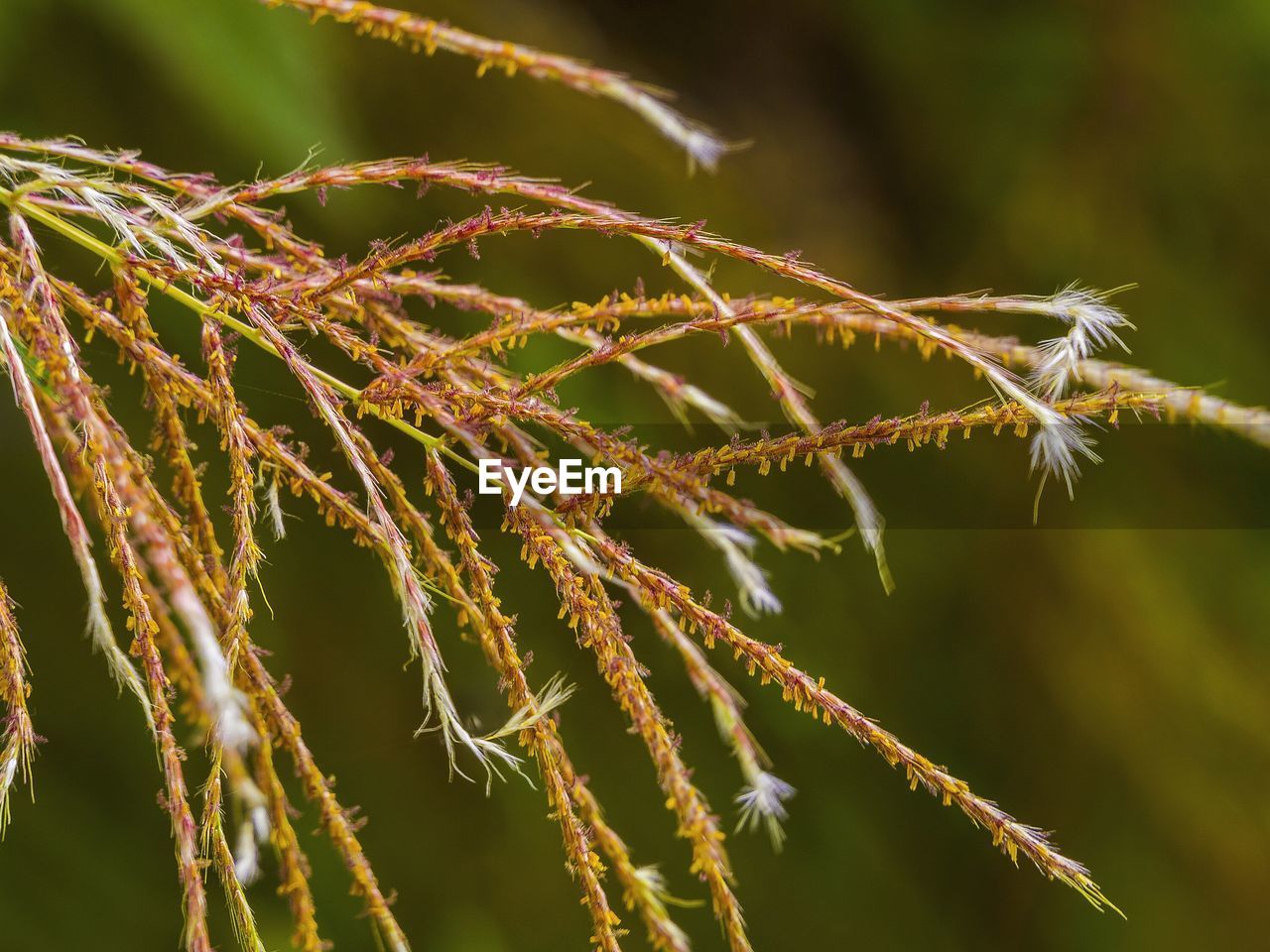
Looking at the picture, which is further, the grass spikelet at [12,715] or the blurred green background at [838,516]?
the blurred green background at [838,516]

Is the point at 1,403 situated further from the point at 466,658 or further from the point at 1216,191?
the point at 1216,191

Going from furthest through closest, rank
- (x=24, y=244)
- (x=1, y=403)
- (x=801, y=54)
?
(x=801, y=54) → (x=1, y=403) → (x=24, y=244)

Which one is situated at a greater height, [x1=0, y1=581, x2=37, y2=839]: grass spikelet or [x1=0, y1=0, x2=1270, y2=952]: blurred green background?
[x1=0, y1=0, x2=1270, y2=952]: blurred green background

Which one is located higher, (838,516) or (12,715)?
(838,516)

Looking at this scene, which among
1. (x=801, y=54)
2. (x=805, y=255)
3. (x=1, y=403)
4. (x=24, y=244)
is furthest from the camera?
(x=801, y=54)

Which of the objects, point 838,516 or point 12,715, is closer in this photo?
point 12,715

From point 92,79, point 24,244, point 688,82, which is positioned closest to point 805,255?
point 688,82

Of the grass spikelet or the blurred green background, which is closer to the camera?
the grass spikelet

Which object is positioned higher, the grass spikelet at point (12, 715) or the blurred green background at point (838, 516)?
the blurred green background at point (838, 516)
